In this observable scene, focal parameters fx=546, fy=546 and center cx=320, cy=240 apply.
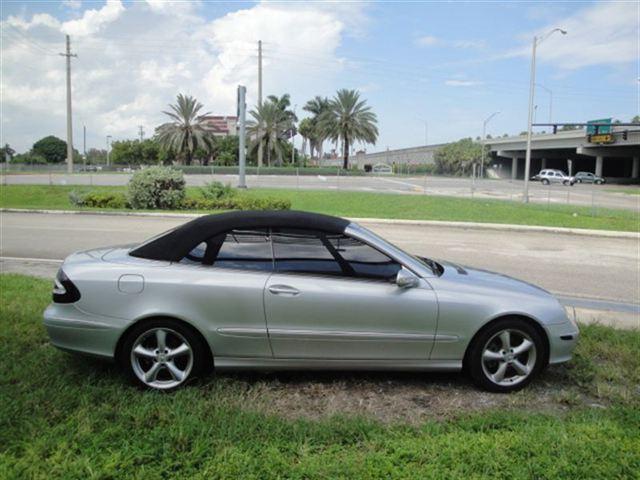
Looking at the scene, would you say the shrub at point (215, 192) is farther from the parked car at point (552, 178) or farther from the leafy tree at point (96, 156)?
the leafy tree at point (96, 156)

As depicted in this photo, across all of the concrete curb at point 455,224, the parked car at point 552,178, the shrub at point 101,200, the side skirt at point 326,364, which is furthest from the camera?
the parked car at point 552,178

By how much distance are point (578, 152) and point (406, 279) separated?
76.3m

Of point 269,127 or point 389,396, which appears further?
point 269,127

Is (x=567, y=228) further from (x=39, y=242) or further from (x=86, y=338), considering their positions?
(x=86, y=338)

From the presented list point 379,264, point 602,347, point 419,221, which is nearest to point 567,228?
point 419,221

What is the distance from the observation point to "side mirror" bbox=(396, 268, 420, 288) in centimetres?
406

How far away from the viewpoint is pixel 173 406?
3.67 m

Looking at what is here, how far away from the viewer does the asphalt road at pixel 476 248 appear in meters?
9.21

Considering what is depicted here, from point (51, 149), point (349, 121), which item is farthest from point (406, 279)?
point (51, 149)

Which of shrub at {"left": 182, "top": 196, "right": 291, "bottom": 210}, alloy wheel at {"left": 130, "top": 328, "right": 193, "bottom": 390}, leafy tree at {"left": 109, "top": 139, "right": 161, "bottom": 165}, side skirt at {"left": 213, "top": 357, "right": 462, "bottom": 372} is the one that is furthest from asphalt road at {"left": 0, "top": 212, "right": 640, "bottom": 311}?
leafy tree at {"left": 109, "top": 139, "right": 161, "bottom": 165}

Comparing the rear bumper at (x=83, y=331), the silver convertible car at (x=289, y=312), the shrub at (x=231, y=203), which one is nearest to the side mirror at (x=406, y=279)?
the silver convertible car at (x=289, y=312)

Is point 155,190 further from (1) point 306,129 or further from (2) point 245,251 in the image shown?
(1) point 306,129

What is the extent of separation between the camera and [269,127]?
68750 mm

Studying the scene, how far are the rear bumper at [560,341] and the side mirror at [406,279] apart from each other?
110 cm
